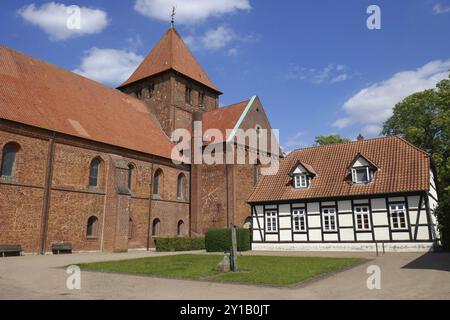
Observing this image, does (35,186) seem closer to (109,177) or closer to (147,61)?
(109,177)

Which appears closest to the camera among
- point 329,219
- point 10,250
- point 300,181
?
point 10,250

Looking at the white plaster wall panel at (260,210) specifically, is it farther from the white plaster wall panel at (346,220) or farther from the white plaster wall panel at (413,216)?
the white plaster wall panel at (413,216)

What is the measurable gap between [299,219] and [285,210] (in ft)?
3.75

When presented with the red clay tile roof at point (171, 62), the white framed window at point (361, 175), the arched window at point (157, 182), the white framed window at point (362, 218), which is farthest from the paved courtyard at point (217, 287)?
the red clay tile roof at point (171, 62)

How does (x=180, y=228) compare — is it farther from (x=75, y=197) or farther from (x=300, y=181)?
(x=300, y=181)

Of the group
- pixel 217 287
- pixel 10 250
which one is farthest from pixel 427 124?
pixel 10 250

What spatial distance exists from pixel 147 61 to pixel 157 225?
60.3ft

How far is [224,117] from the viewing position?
33.5 metres

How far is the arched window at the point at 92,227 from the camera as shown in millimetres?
23469

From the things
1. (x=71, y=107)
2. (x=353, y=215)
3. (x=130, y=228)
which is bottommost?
(x=130, y=228)

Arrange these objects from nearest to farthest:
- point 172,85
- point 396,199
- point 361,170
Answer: point 396,199 < point 361,170 < point 172,85

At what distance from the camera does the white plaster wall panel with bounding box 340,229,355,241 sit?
22080 millimetres

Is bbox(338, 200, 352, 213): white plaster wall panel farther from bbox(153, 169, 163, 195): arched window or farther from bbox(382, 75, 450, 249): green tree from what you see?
bbox(153, 169, 163, 195): arched window

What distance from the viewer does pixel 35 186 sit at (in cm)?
2069
